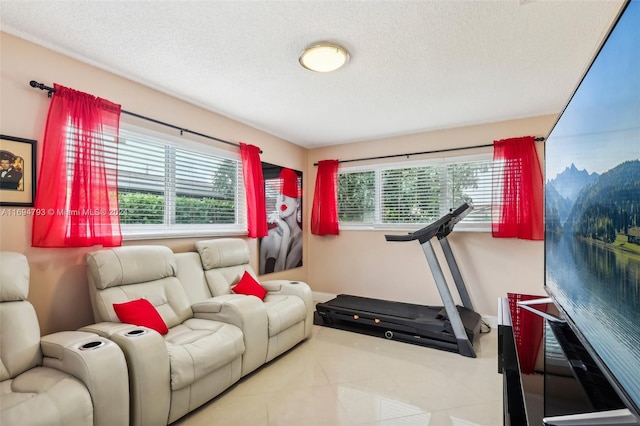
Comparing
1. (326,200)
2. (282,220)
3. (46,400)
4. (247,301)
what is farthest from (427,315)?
(46,400)

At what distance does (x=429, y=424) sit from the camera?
194 centimetres

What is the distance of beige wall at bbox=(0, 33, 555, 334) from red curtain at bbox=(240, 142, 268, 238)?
22cm

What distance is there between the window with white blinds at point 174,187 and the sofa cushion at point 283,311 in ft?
3.51

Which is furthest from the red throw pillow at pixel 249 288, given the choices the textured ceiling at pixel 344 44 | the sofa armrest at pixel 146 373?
the textured ceiling at pixel 344 44

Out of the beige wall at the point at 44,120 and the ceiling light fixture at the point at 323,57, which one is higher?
the ceiling light fixture at the point at 323,57

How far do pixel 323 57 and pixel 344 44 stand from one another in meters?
0.18

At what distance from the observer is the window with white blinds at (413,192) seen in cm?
382

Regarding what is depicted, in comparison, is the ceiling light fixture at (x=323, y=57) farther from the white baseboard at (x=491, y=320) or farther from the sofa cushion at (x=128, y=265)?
the white baseboard at (x=491, y=320)

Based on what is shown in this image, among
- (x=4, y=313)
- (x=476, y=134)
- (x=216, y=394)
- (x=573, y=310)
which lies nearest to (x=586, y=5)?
(x=573, y=310)

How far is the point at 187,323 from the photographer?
251cm

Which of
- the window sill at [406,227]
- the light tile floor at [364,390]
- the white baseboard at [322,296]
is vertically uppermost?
the window sill at [406,227]

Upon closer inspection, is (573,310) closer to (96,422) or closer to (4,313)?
(96,422)

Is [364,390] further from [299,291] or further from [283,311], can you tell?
[299,291]

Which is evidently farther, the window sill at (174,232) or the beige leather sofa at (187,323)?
the window sill at (174,232)
